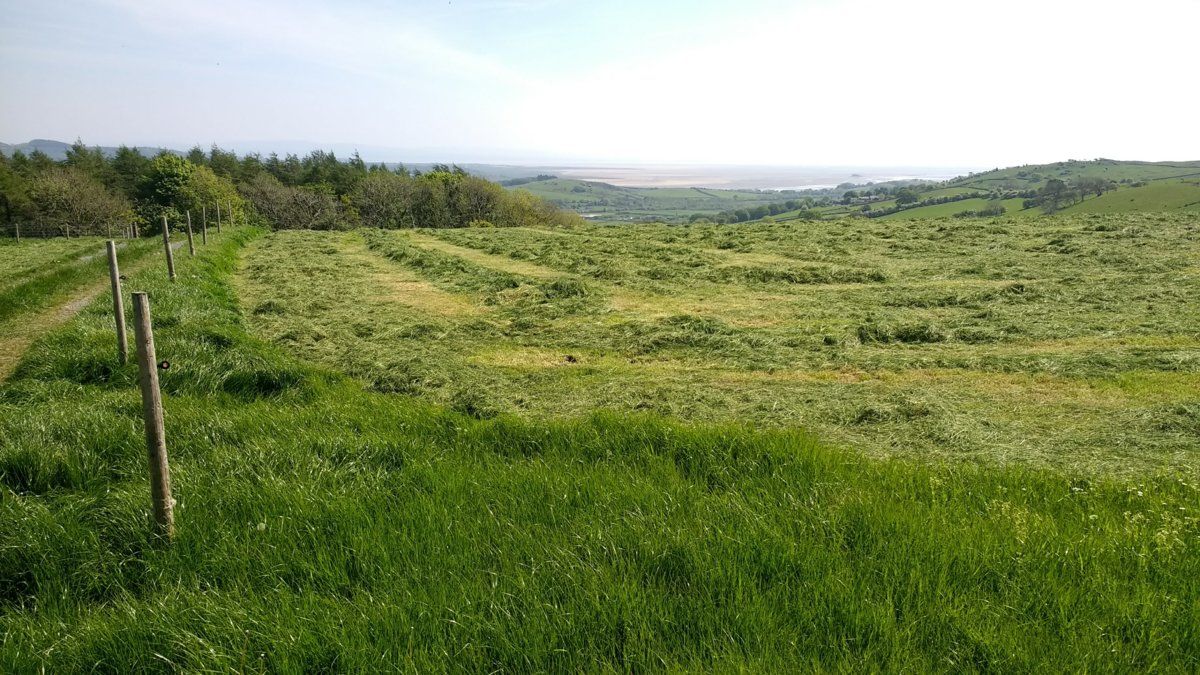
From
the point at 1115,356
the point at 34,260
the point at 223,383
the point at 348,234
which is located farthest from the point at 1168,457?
the point at 348,234

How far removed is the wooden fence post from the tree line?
52.1m

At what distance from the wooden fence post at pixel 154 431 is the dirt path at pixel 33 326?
5.53 m

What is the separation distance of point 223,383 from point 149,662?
16.6 feet

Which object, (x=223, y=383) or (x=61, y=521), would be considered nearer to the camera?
(x=61, y=521)

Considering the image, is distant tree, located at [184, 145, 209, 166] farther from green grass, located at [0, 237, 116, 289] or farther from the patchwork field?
the patchwork field

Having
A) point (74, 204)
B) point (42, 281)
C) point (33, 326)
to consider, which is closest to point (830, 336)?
point (33, 326)

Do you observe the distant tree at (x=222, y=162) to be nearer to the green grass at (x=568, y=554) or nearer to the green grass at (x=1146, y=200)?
the green grass at (x=568, y=554)

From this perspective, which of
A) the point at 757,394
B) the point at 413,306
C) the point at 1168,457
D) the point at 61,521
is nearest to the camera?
the point at 61,521

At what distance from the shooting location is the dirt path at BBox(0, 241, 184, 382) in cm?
776

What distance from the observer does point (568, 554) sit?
9.60ft

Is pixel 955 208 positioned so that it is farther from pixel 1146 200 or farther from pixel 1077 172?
pixel 1077 172

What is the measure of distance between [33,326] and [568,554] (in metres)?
11.0

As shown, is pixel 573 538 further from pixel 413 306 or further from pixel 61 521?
pixel 413 306

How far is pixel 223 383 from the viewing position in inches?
265
